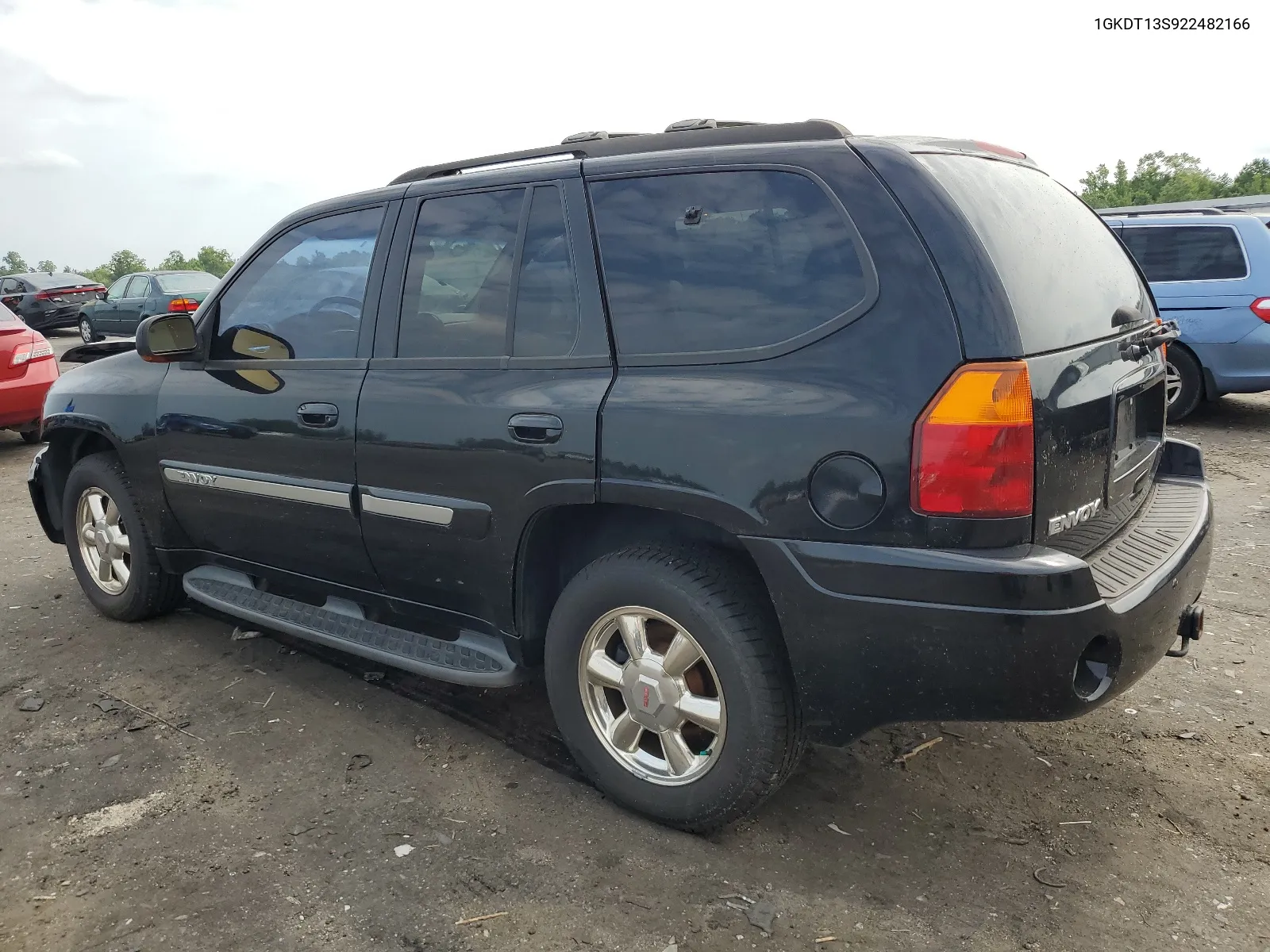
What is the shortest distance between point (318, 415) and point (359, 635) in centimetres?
80

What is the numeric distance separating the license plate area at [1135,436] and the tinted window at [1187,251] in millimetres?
6332

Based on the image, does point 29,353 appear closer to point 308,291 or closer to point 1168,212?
point 308,291

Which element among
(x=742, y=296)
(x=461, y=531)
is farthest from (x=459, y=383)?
(x=742, y=296)

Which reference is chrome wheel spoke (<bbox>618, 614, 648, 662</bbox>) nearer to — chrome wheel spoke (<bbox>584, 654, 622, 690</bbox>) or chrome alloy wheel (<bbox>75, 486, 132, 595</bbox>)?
chrome wheel spoke (<bbox>584, 654, 622, 690</bbox>)

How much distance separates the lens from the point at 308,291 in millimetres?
3840

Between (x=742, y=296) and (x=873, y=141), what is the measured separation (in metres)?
0.52

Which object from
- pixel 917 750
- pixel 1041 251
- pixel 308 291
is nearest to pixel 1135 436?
pixel 1041 251

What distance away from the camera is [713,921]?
8.17 feet

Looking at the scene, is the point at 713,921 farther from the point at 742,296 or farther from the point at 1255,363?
the point at 1255,363

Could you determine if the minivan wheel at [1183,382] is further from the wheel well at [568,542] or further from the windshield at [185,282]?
the windshield at [185,282]

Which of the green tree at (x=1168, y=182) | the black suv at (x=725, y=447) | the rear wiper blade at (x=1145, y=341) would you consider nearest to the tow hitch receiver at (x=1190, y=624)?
the black suv at (x=725, y=447)

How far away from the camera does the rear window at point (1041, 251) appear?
8.09 feet

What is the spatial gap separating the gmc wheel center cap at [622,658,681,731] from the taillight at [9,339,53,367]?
822 cm

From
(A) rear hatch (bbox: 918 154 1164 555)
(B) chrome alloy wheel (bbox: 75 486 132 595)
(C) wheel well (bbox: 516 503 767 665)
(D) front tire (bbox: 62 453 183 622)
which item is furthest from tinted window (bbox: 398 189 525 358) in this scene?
(B) chrome alloy wheel (bbox: 75 486 132 595)
